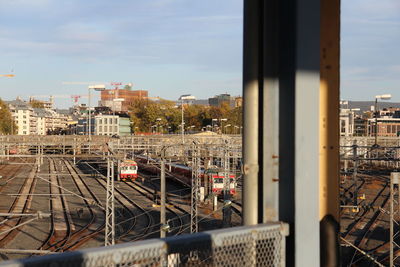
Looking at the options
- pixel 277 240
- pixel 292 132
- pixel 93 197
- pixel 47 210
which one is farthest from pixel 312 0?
pixel 93 197

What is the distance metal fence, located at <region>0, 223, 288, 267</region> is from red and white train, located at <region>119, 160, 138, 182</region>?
121 ft

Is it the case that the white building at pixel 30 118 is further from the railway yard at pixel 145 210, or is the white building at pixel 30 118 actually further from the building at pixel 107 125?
the railway yard at pixel 145 210

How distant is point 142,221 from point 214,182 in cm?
592

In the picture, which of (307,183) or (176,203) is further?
(176,203)

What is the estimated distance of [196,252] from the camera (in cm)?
341

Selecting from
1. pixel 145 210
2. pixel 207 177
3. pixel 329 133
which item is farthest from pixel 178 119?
pixel 329 133

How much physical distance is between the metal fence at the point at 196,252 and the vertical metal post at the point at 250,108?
1.42 feet

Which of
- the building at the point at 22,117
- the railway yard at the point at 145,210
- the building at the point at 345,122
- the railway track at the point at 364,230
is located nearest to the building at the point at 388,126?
the building at the point at 345,122

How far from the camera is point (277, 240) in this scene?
12.6 feet

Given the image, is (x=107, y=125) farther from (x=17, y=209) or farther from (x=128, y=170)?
(x=17, y=209)

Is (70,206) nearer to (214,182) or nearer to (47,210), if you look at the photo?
(47,210)

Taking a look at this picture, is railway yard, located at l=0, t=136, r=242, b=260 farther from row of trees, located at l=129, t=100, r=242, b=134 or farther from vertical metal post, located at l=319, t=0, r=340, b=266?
row of trees, located at l=129, t=100, r=242, b=134

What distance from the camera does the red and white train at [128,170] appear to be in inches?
1594

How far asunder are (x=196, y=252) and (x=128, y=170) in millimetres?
37826
